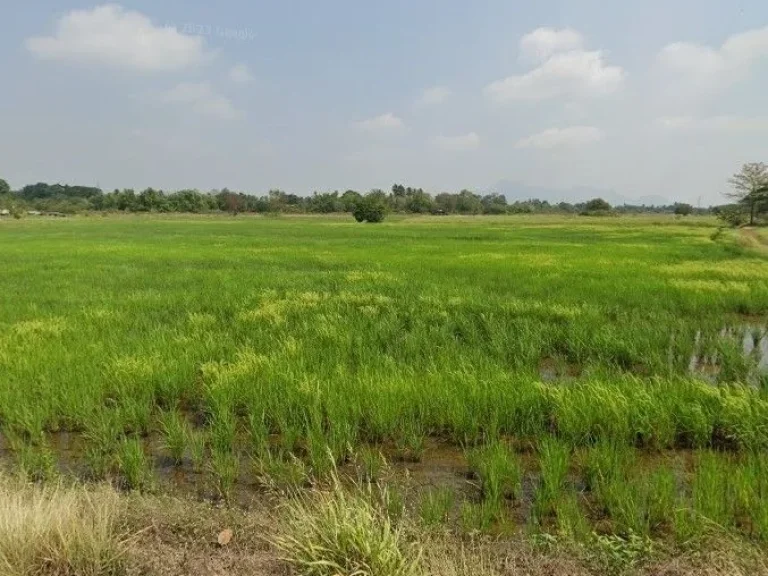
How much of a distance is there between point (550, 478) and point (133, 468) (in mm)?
3048

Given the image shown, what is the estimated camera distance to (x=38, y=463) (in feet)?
12.9

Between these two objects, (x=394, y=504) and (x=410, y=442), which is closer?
(x=394, y=504)

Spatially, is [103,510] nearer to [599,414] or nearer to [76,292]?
[599,414]

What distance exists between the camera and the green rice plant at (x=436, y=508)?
305 cm

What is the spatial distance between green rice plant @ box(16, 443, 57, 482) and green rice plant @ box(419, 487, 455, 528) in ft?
8.95

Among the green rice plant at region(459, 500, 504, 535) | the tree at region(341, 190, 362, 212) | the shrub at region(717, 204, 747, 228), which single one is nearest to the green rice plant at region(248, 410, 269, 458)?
the green rice plant at region(459, 500, 504, 535)

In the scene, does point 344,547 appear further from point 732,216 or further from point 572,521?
point 732,216

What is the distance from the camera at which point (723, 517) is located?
2.99m

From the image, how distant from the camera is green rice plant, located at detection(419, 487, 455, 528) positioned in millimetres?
3051

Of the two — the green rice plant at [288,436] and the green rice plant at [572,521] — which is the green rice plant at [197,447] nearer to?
the green rice plant at [288,436]

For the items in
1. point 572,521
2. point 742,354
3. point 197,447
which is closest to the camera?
point 572,521

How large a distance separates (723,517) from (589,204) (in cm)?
11088

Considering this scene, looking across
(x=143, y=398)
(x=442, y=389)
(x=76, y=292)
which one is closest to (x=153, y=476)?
(x=143, y=398)

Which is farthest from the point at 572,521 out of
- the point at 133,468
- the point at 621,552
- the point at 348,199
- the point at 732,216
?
the point at 348,199
